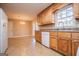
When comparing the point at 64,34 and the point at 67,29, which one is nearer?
the point at 64,34

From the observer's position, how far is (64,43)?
3527mm

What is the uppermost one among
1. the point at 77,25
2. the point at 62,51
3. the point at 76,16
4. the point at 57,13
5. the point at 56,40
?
the point at 57,13

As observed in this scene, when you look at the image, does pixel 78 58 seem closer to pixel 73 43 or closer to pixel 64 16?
pixel 73 43

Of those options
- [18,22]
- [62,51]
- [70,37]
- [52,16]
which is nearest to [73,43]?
[70,37]

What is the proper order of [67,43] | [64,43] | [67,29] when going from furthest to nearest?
[67,29], [64,43], [67,43]

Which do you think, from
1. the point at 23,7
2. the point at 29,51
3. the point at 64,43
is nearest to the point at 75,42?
the point at 64,43

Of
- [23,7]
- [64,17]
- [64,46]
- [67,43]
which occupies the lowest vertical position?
[64,46]

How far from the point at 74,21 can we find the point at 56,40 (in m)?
0.95

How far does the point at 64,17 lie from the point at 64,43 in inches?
62.9

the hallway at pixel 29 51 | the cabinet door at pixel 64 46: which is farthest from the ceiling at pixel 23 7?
the cabinet door at pixel 64 46

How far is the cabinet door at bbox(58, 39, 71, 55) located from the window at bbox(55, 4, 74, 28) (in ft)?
2.90

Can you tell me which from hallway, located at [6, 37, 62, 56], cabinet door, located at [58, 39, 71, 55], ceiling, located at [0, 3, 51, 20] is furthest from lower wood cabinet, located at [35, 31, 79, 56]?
ceiling, located at [0, 3, 51, 20]

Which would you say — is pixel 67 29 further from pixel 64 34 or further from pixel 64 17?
pixel 64 34

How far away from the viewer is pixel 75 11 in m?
3.65
